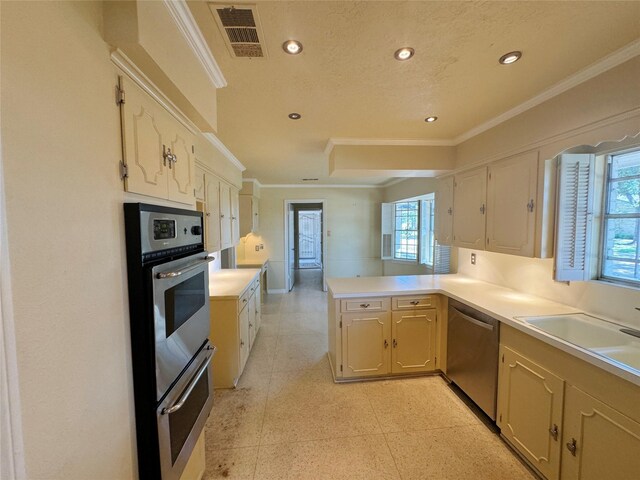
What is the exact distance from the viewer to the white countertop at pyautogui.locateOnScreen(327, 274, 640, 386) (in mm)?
1312

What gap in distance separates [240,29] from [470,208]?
8.05 feet

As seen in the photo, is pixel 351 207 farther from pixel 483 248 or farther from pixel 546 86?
pixel 546 86

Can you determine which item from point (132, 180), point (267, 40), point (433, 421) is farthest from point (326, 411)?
point (267, 40)

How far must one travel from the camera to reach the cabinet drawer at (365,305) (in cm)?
248

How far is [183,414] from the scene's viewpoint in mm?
1243

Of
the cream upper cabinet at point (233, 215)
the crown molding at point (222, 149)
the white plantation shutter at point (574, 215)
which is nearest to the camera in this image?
the white plantation shutter at point (574, 215)

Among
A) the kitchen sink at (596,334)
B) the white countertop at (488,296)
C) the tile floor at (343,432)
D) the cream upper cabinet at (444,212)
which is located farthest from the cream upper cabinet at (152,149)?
the cream upper cabinet at (444,212)

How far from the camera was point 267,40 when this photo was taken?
4.24ft

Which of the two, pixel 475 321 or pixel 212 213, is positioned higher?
pixel 212 213

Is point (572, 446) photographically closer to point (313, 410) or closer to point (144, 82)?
point (313, 410)

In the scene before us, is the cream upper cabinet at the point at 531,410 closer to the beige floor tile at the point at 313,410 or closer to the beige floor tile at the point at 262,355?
the beige floor tile at the point at 313,410

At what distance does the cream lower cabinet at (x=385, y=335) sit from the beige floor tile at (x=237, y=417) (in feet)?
2.59

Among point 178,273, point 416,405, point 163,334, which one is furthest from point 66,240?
point 416,405

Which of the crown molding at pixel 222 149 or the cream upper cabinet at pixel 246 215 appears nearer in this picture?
the crown molding at pixel 222 149
